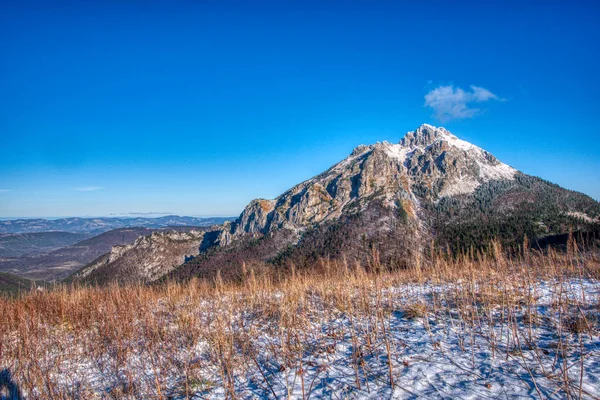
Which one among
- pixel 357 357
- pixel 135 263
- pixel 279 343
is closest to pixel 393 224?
pixel 135 263

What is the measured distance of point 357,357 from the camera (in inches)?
202

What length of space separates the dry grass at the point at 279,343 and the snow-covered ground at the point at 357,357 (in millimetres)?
31

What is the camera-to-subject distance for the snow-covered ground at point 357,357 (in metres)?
4.09

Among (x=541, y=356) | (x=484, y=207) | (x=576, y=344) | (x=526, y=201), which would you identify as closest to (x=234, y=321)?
(x=541, y=356)

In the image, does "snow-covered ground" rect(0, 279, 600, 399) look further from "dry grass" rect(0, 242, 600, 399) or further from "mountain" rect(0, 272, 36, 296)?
"mountain" rect(0, 272, 36, 296)

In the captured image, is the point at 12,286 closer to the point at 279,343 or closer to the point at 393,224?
the point at 279,343

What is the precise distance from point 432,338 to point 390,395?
7.19 feet

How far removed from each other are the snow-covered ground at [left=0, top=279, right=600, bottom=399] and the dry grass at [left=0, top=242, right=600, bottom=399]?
0.03 meters

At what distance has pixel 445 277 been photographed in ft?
33.9

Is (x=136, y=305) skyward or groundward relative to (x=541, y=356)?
groundward

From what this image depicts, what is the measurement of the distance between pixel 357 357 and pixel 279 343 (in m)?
1.76

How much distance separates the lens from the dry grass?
4.54 metres

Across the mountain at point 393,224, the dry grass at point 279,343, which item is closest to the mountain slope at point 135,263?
the mountain at point 393,224

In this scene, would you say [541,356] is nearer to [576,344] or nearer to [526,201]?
[576,344]
